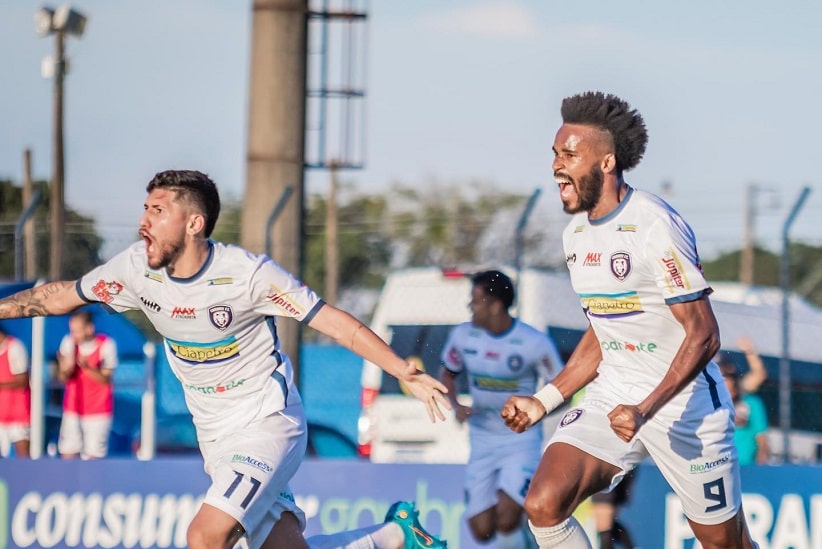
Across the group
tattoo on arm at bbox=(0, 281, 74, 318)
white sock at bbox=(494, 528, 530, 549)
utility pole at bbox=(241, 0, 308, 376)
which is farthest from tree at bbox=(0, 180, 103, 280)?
tattoo on arm at bbox=(0, 281, 74, 318)

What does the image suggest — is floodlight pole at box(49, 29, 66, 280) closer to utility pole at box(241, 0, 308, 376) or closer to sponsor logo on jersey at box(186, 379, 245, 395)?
utility pole at box(241, 0, 308, 376)

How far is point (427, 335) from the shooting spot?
1257 centimetres

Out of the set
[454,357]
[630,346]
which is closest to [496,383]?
[454,357]

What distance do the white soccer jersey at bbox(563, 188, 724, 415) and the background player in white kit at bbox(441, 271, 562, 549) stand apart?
109 inches

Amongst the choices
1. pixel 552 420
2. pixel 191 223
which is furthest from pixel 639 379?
pixel 552 420

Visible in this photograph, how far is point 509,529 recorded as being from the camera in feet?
28.6

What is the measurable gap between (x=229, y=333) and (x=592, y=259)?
1770mm

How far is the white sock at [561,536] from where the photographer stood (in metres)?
5.78

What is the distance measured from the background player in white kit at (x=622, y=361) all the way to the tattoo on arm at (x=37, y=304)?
244cm

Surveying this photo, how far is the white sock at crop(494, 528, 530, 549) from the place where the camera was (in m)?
8.70

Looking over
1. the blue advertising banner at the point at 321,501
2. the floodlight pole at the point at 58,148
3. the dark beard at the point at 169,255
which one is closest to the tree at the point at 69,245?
the floodlight pole at the point at 58,148

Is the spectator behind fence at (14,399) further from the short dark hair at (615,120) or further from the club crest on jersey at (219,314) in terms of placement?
the short dark hair at (615,120)

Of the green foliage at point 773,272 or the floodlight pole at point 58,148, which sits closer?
the floodlight pole at point 58,148

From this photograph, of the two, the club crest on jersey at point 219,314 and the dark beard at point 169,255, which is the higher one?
the dark beard at point 169,255
